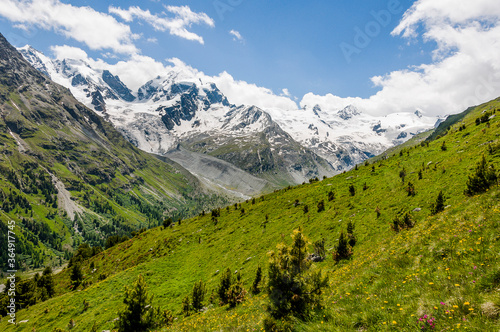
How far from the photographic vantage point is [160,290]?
3416cm

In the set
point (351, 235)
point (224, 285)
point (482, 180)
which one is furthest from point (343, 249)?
point (482, 180)

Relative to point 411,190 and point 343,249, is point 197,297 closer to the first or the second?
point 343,249

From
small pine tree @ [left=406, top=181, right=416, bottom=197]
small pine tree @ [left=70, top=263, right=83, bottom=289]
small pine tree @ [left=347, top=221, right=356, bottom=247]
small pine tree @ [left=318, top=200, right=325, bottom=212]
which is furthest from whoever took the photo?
small pine tree @ [left=70, top=263, right=83, bottom=289]

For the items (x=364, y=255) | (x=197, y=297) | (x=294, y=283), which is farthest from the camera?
(x=197, y=297)

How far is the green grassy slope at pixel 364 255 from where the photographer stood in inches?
329

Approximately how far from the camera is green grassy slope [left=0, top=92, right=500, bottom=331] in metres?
8.37

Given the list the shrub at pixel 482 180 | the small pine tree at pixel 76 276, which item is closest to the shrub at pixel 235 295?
the shrub at pixel 482 180

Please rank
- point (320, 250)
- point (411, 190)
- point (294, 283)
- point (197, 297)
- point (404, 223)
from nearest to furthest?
point (294, 283), point (404, 223), point (197, 297), point (320, 250), point (411, 190)

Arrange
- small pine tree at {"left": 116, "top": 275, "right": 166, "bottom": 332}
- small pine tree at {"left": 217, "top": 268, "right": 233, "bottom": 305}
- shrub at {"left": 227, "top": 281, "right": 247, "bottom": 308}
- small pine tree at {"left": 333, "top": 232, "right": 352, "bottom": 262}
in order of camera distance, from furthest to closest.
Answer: small pine tree at {"left": 217, "top": 268, "right": 233, "bottom": 305} → small pine tree at {"left": 333, "top": 232, "right": 352, "bottom": 262} → shrub at {"left": 227, "top": 281, "right": 247, "bottom": 308} → small pine tree at {"left": 116, "top": 275, "right": 166, "bottom": 332}

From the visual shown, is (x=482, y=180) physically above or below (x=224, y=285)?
above

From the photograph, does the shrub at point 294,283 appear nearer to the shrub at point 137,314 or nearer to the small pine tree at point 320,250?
the small pine tree at point 320,250

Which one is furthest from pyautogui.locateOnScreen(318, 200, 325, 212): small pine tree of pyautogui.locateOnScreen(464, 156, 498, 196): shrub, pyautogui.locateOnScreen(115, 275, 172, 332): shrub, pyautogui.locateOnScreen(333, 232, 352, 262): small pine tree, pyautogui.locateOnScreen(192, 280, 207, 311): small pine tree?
pyautogui.locateOnScreen(115, 275, 172, 332): shrub

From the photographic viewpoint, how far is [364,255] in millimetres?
18984

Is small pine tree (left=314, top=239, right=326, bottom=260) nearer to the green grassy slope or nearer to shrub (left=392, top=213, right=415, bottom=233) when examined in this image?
the green grassy slope
